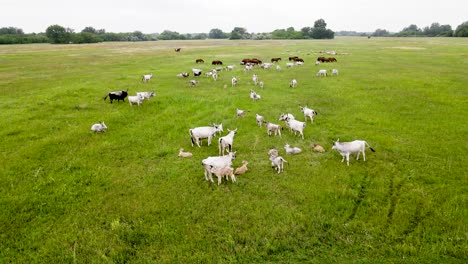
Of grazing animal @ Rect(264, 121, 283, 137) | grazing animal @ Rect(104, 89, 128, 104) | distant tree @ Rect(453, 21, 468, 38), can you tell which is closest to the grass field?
grazing animal @ Rect(264, 121, 283, 137)

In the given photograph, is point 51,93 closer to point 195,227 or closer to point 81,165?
point 81,165

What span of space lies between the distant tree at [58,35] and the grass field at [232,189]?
400 ft

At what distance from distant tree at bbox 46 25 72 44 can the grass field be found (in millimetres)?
121863

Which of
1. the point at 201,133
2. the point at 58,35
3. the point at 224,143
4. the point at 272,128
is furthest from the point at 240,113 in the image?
the point at 58,35

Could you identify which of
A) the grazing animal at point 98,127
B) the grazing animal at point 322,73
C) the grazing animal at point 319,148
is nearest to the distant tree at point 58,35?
the grazing animal at point 322,73

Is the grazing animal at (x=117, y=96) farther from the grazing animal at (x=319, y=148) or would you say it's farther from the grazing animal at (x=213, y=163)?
the grazing animal at (x=319, y=148)

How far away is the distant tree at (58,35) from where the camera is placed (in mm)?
127000

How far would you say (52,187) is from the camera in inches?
487

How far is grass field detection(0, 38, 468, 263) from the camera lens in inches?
354

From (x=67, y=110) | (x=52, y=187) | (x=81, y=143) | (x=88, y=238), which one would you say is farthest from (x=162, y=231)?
(x=67, y=110)

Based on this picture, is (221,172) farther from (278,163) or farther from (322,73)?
(322,73)

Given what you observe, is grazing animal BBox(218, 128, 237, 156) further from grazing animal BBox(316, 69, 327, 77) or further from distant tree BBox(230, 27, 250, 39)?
distant tree BBox(230, 27, 250, 39)

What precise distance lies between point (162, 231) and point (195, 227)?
3.35 feet

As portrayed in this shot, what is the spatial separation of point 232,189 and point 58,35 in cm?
14145
